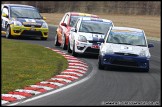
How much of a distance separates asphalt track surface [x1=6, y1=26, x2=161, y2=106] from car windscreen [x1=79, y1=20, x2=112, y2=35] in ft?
10.9

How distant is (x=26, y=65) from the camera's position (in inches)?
655

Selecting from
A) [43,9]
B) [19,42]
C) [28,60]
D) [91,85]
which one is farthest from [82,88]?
[43,9]

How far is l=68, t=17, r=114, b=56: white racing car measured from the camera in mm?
19016

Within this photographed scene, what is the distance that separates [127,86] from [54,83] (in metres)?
1.79

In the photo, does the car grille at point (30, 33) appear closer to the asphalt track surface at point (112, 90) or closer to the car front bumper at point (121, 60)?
the asphalt track surface at point (112, 90)

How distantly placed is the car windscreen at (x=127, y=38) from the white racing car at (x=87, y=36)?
1.22 metres

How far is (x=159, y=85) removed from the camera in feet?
42.8

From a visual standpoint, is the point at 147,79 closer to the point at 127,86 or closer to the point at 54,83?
the point at 127,86

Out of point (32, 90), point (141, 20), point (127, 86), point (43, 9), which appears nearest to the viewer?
point (32, 90)

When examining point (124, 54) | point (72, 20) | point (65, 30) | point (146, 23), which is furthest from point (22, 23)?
point (146, 23)

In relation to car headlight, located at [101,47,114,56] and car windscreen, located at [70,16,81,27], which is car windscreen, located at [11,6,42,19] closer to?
car windscreen, located at [70,16,81,27]

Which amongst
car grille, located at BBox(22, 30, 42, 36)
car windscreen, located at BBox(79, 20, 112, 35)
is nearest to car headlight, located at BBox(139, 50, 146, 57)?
car windscreen, located at BBox(79, 20, 112, 35)

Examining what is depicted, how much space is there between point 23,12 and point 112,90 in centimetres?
1564

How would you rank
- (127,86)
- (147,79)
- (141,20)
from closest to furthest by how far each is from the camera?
1. (127,86)
2. (147,79)
3. (141,20)
